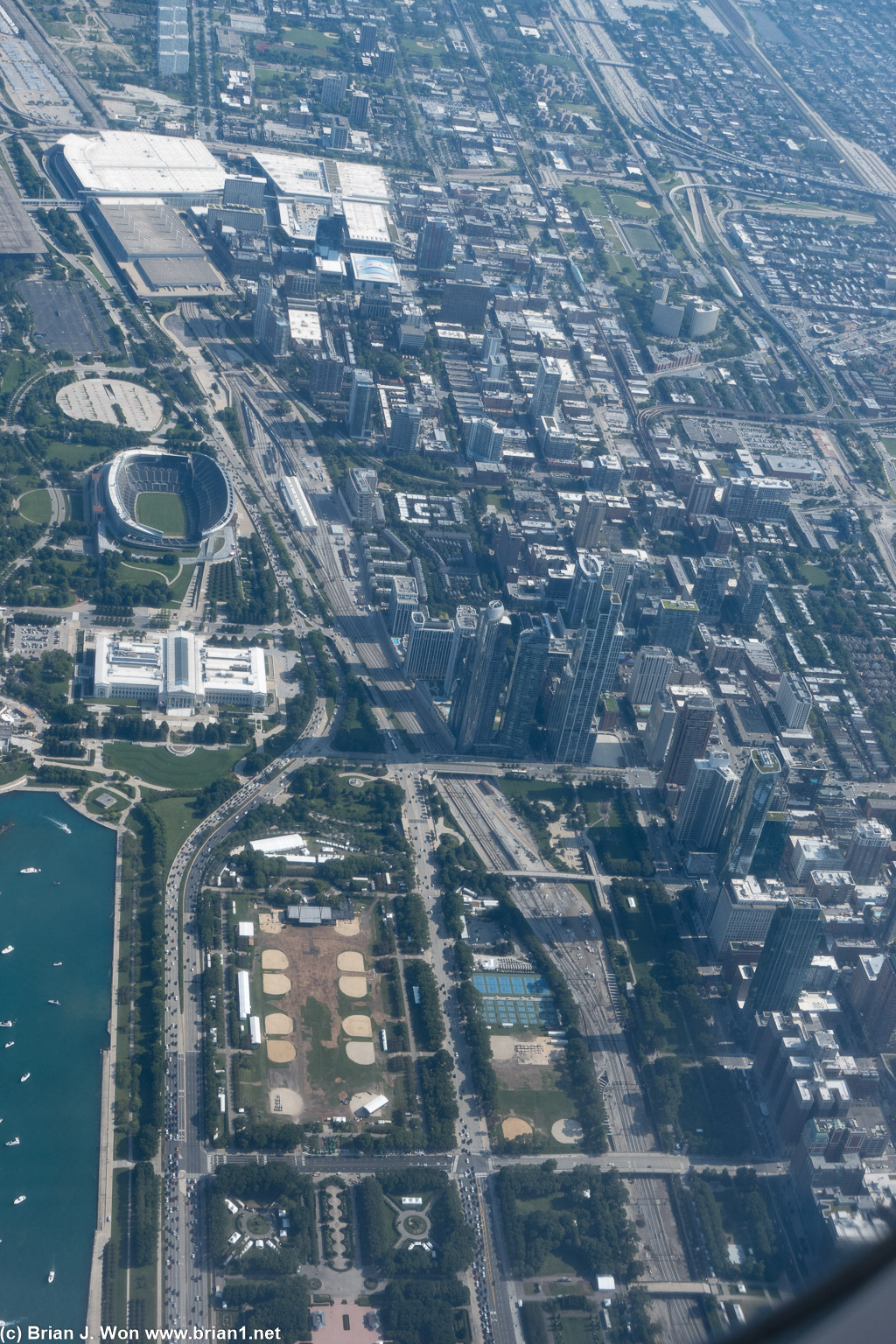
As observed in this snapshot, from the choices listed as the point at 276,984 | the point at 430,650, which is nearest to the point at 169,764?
the point at 276,984

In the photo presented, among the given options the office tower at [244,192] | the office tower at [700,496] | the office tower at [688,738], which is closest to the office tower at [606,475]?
the office tower at [700,496]

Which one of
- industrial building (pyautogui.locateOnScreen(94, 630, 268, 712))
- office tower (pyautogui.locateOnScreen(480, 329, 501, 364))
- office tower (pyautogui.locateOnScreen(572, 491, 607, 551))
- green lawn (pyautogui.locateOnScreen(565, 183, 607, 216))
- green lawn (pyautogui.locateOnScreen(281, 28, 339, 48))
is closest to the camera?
industrial building (pyautogui.locateOnScreen(94, 630, 268, 712))

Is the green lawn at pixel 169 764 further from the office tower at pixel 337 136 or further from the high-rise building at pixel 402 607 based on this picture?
the office tower at pixel 337 136

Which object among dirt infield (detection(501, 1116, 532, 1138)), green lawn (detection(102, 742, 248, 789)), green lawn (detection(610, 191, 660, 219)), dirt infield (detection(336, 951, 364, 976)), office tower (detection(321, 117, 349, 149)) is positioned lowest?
green lawn (detection(102, 742, 248, 789))

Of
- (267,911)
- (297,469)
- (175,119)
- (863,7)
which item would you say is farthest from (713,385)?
(863,7)

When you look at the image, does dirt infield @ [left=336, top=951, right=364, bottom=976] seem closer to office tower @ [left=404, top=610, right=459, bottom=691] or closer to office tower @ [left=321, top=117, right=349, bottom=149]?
office tower @ [left=404, top=610, right=459, bottom=691]

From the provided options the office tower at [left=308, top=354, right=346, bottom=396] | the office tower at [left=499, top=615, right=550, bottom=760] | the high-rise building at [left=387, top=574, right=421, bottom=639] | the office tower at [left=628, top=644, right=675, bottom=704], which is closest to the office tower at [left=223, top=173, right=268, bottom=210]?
the office tower at [left=308, top=354, right=346, bottom=396]

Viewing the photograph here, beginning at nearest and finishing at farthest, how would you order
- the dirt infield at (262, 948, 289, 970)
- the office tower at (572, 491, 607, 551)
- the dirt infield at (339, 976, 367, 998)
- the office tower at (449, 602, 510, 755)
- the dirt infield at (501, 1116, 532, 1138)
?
the dirt infield at (501, 1116, 532, 1138) < the dirt infield at (339, 976, 367, 998) < the dirt infield at (262, 948, 289, 970) < the office tower at (449, 602, 510, 755) < the office tower at (572, 491, 607, 551)
